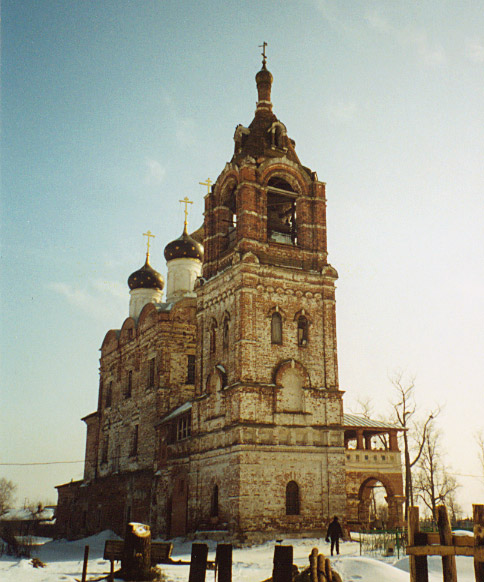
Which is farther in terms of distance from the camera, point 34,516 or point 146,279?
point 34,516

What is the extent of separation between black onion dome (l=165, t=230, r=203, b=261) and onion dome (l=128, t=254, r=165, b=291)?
3.03 metres

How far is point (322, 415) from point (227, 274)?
6693mm

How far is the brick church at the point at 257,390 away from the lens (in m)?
23.6

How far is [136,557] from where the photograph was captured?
37.0ft

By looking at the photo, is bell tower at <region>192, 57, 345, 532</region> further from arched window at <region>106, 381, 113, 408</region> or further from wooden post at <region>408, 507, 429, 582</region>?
wooden post at <region>408, 507, 429, 582</region>

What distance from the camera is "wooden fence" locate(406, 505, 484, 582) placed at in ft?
30.1

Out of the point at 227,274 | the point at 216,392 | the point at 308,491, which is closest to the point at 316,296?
the point at 227,274

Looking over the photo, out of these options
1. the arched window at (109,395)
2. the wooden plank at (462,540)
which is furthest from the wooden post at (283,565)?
the arched window at (109,395)

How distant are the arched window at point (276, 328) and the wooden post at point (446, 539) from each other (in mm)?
15619

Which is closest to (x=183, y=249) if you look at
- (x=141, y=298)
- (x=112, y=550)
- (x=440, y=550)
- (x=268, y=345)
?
(x=141, y=298)

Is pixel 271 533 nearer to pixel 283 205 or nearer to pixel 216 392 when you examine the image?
pixel 216 392

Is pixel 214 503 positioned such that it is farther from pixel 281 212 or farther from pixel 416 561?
pixel 416 561

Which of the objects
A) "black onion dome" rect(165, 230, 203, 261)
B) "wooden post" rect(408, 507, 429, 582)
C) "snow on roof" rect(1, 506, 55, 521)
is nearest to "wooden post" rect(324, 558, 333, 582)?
"wooden post" rect(408, 507, 429, 582)

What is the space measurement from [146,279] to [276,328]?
1557cm
